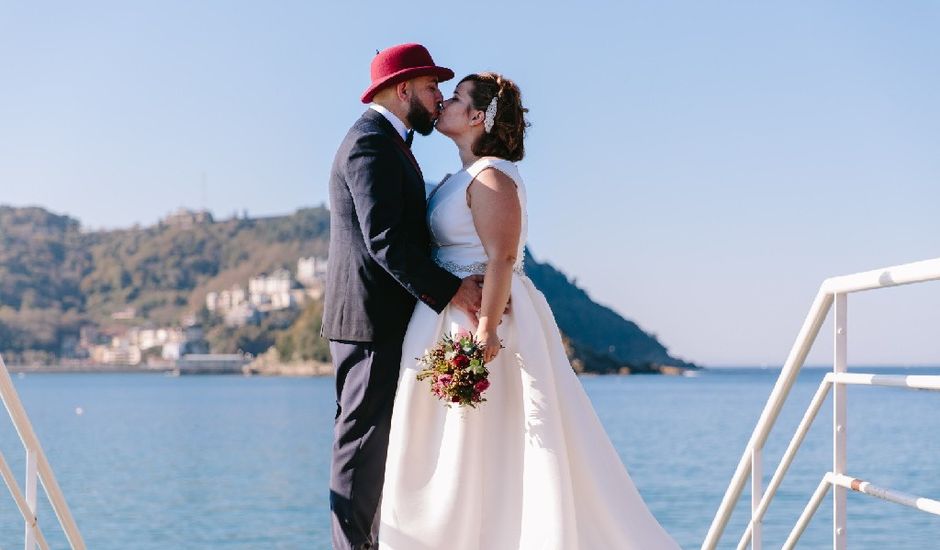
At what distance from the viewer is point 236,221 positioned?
165500 millimetres

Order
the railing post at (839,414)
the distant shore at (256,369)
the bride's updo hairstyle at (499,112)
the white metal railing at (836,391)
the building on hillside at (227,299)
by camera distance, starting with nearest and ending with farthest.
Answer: the white metal railing at (836,391)
the railing post at (839,414)
the bride's updo hairstyle at (499,112)
the distant shore at (256,369)
the building on hillside at (227,299)

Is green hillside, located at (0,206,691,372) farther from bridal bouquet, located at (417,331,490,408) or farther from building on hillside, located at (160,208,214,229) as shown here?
bridal bouquet, located at (417,331,490,408)

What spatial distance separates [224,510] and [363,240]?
3037 centimetres

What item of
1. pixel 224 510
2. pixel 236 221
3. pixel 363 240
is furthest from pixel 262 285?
pixel 363 240

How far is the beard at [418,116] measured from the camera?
428cm

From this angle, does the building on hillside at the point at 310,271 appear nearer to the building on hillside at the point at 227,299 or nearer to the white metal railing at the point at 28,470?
the building on hillside at the point at 227,299

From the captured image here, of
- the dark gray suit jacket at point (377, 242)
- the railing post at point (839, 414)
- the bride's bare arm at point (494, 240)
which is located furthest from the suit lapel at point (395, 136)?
the railing post at point (839, 414)

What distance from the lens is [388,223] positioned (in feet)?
13.2

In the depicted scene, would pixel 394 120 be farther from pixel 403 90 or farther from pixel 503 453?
pixel 503 453

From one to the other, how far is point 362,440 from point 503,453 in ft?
1.53

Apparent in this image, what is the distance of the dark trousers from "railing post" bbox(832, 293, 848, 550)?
1478 millimetres

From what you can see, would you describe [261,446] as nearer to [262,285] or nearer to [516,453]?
[516,453]

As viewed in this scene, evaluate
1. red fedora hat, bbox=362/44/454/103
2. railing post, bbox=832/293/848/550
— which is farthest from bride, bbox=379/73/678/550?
railing post, bbox=832/293/848/550

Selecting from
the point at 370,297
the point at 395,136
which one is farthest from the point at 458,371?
the point at 395,136
